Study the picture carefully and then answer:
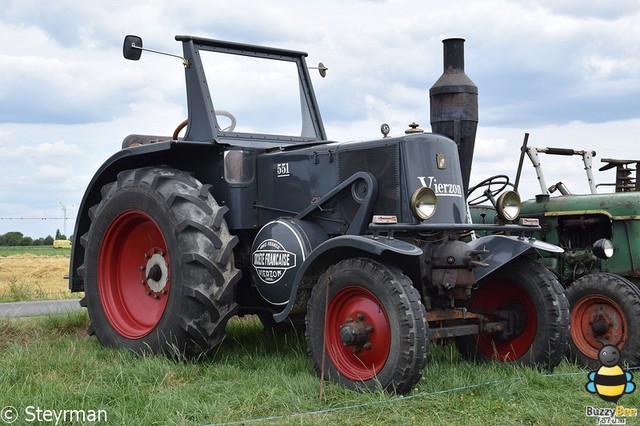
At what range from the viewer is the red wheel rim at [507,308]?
6.00 meters

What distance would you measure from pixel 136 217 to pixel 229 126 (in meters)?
1.16

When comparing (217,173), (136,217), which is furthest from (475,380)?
(136,217)

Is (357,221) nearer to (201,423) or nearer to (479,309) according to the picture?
(479,309)

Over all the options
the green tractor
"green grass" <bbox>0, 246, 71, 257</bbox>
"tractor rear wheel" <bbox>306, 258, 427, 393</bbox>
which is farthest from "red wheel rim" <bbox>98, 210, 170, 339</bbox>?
"green grass" <bbox>0, 246, 71, 257</bbox>

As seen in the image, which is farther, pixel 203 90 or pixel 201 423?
pixel 203 90

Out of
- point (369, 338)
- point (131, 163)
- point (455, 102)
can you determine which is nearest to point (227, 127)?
point (131, 163)

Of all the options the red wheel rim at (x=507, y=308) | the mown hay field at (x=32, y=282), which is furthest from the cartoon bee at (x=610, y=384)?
the mown hay field at (x=32, y=282)

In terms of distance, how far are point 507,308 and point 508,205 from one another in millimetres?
804

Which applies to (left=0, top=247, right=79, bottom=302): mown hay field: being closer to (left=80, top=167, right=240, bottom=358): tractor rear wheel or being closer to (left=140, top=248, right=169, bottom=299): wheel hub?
(left=80, top=167, right=240, bottom=358): tractor rear wheel

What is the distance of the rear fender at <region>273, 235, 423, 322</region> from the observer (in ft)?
16.6

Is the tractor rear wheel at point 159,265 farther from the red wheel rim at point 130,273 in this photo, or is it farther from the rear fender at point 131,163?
the rear fender at point 131,163

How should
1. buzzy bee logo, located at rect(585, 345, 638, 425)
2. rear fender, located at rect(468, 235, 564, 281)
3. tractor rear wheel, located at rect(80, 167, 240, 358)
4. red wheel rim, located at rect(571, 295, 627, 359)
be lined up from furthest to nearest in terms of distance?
red wheel rim, located at rect(571, 295, 627, 359)
tractor rear wheel, located at rect(80, 167, 240, 358)
rear fender, located at rect(468, 235, 564, 281)
buzzy bee logo, located at rect(585, 345, 638, 425)

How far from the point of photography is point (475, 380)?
17.6ft

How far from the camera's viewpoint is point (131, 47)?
22.4 ft
